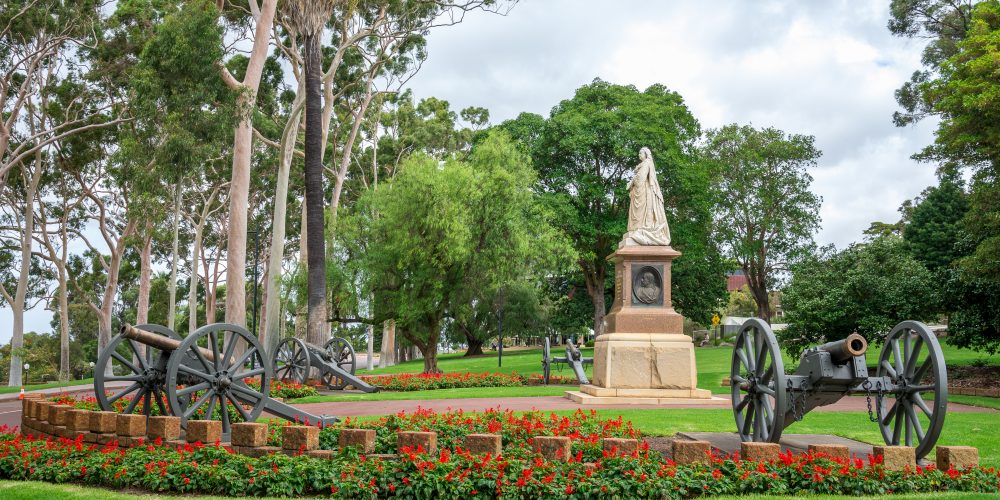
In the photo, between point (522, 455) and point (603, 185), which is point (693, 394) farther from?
point (603, 185)

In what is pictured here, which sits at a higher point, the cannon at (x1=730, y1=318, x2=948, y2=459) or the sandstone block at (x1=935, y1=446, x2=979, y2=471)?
the cannon at (x1=730, y1=318, x2=948, y2=459)

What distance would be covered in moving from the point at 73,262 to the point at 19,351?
13.9m

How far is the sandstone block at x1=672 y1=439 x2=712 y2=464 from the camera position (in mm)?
7543

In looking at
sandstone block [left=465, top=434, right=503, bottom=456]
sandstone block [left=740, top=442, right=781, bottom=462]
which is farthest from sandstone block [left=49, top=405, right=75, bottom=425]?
sandstone block [left=740, top=442, right=781, bottom=462]

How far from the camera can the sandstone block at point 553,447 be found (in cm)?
→ 748

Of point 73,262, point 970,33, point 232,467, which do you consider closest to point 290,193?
point 73,262

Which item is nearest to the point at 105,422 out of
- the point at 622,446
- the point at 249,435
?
the point at 249,435

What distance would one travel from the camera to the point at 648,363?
58.4ft

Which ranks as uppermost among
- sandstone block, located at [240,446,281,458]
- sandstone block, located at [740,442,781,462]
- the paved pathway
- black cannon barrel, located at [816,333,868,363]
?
black cannon barrel, located at [816,333,868,363]

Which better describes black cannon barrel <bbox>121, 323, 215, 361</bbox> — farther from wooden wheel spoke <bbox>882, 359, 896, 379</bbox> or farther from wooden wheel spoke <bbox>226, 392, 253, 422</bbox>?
wooden wheel spoke <bbox>882, 359, 896, 379</bbox>

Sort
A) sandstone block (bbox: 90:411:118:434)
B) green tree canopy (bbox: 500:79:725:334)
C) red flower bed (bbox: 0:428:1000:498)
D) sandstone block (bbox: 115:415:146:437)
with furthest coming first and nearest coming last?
green tree canopy (bbox: 500:79:725:334) → sandstone block (bbox: 90:411:118:434) → sandstone block (bbox: 115:415:146:437) → red flower bed (bbox: 0:428:1000:498)

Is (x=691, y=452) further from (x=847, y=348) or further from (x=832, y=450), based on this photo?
(x=847, y=348)

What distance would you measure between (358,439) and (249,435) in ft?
3.71

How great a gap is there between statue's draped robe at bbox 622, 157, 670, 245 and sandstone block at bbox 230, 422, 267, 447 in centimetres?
1210
